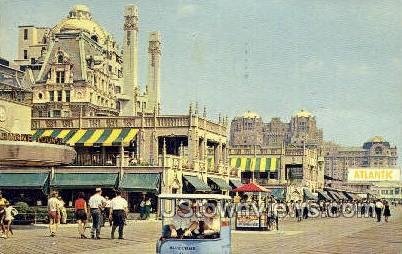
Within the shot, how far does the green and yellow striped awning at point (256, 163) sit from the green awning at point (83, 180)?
35.3 meters

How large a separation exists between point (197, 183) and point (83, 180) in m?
8.92

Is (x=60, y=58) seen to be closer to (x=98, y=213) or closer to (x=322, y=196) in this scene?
(x=322, y=196)

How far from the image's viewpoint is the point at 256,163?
280 feet

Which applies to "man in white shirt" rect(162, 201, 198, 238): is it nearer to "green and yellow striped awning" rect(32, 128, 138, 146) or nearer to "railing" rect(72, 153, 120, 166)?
"railing" rect(72, 153, 120, 166)

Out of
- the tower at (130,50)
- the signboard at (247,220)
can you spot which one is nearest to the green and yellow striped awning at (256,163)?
the tower at (130,50)

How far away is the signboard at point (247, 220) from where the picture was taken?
34969 mm

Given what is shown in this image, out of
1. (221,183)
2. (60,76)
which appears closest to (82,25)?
(60,76)

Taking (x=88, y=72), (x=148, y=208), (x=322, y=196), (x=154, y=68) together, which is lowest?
(x=322, y=196)

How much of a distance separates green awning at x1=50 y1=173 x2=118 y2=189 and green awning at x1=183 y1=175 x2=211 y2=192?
5.81m

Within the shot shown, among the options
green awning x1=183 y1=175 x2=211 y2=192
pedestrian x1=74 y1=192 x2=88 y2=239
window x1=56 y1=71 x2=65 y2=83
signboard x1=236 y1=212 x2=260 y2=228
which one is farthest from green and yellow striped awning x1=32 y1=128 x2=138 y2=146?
window x1=56 y1=71 x2=65 y2=83

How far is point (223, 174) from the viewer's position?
208ft

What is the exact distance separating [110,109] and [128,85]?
4389mm

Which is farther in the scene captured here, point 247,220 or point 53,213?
point 247,220

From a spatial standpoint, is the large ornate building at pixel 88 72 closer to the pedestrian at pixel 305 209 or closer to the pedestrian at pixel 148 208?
the pedestrian at pixel 305 209
